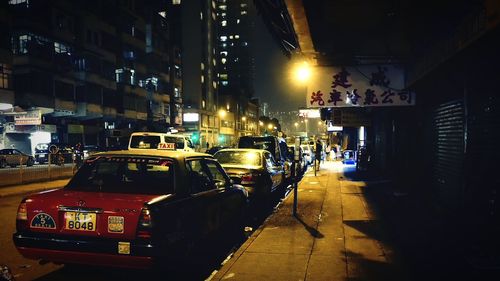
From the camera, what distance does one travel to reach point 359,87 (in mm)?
9539

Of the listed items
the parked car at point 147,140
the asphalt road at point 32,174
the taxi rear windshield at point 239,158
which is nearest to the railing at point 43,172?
the asphalt road at point 32,174

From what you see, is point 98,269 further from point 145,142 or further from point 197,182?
point 145,142

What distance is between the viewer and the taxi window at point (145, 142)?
15.7 m

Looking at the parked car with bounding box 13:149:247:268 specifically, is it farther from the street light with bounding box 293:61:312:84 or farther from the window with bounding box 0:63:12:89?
the window with bounding box 0:63:12:89

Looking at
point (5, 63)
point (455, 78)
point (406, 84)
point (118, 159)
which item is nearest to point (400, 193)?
point (406, 84)

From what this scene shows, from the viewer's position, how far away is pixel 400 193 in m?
11.4

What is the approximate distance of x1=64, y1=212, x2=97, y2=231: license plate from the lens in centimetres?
420

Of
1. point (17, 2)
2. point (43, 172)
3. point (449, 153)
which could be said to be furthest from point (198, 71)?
point (449, 153)

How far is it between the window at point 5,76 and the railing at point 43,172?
12493mm

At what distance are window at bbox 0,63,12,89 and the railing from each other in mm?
12493

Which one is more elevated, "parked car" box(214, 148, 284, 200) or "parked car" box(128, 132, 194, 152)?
"parked car" box(128, 132, 194, 152)

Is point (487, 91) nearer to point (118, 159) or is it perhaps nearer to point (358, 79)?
point (358, 79)

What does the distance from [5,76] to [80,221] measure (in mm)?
29443

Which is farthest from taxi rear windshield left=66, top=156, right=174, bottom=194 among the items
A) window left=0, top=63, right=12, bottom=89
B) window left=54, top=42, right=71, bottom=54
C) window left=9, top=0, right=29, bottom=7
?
window left=54, top=42, right=71, bottom=54
